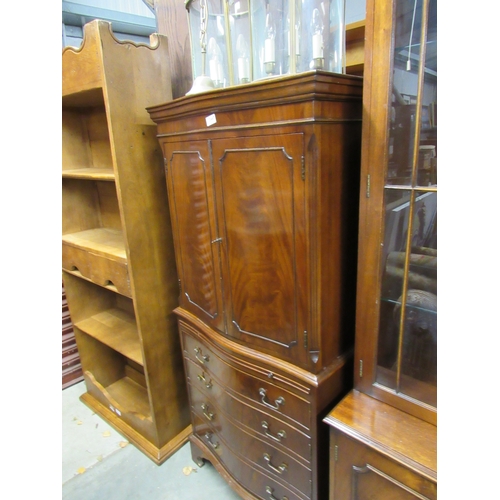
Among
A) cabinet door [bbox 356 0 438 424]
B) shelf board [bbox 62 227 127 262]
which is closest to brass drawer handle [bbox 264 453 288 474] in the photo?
cabinet door [bbox 356 0 438 424]

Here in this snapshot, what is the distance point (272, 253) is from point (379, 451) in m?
0.59

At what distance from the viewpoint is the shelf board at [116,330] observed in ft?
6.04

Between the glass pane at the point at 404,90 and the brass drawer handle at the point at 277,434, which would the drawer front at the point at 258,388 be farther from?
the glass pane at the point at 404,90

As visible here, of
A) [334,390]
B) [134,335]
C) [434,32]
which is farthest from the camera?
[134,335]

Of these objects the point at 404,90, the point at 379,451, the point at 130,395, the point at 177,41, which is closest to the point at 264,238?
the point at 404,90

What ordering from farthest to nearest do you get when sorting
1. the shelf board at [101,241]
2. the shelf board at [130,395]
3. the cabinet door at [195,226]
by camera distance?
1. the shelf board at [130,395]
2. the shelf board at [101,241]
3. the cabinet door at [195,226]

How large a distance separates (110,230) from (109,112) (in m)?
0.88

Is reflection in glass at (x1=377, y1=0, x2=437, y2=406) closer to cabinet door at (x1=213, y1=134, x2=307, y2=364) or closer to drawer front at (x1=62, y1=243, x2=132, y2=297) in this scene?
cabinet door at (x1=213, y1=134, x2=307, y2=364)

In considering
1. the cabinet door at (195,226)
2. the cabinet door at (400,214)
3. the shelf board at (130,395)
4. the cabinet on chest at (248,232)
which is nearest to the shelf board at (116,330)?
the shelf board at (130,395)

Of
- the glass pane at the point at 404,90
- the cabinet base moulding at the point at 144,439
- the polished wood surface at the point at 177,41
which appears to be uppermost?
the polished wood surface at the point at 177,41

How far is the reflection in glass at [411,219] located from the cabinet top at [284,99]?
13 cm

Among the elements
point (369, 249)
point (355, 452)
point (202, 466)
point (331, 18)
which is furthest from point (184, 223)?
point (202, 466)
